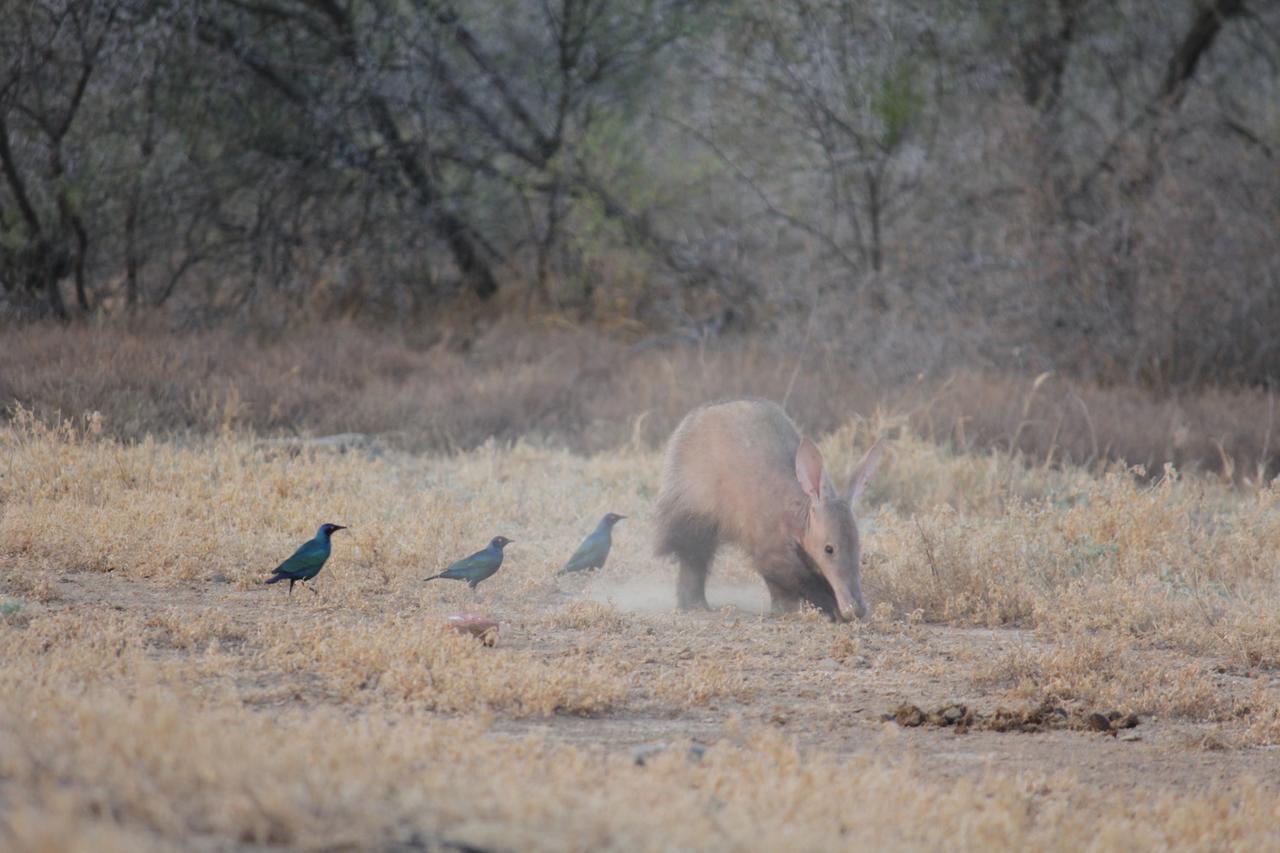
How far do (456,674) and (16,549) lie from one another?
2.76 meters

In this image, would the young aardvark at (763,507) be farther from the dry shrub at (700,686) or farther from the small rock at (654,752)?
the small rock at (654,752)

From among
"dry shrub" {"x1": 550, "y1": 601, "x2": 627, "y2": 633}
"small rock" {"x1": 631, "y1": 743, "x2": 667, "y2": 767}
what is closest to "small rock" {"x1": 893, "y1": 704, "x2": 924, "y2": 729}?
"small rock" {"x1": 631, "y1": 743, "x2": 667, "y2": 767}

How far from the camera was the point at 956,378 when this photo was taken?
40.6 ft

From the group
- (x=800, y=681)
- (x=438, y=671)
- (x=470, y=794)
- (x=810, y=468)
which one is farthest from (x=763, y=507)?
(x=470, y=794)

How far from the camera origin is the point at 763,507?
6734mm

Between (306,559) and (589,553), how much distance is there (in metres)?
1.46

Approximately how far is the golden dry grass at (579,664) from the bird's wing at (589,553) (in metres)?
0.16

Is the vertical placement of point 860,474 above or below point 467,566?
above

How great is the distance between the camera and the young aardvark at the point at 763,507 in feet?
21.0

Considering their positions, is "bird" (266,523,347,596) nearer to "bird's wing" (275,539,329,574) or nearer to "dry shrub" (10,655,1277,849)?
"bird's wing" (275,539,329,574)

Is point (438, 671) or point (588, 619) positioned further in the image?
point (588, 619)

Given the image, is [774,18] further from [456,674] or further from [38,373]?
[456,674]

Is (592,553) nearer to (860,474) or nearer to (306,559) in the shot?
(860,474)

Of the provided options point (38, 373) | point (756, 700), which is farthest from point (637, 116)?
point (756, 700)
